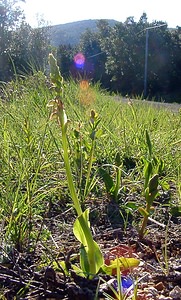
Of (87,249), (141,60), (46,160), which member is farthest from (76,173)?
(141,60)

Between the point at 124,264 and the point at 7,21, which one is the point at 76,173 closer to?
the point at 124,264

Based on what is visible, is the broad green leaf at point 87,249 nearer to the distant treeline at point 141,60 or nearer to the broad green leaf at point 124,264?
the broad green leaf at point 124,264

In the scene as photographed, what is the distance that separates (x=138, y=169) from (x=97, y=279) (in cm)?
71

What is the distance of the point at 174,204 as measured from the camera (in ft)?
4.13

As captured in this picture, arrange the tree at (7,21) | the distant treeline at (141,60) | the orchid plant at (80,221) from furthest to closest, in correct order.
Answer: the distant treeline at (141,60)
the tree at (7,21)
the orchid plant at (80,221)

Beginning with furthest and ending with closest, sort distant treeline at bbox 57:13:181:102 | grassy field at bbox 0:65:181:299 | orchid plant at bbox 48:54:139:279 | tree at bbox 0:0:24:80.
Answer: distant treeline at bbox 57:13:181:102 → tree at bbox 0:0:24:80 → grassy field at bbox 0:65:181:299 → orchid plant at bbox 48:54:139:279

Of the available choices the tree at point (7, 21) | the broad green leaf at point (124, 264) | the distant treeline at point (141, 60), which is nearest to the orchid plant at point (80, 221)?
the broad green leaf at point (124, 264)

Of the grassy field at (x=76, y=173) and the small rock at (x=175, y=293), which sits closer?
the small rock at (x=175, y=293)

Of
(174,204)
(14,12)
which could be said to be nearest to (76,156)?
(174,204)

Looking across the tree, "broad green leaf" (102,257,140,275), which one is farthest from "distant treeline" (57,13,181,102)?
"broad green leaf" (102,257,140,275)

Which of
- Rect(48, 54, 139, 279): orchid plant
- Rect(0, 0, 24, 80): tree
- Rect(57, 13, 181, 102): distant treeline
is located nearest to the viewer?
Rect(48, 54, 139, 279): orchid plant

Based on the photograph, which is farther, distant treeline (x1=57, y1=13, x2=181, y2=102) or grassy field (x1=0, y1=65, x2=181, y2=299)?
distant treeline (x1=57, y1=13, x2=181, y2=102)

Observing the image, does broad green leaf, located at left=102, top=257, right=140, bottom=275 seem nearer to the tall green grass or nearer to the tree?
the tall green grass

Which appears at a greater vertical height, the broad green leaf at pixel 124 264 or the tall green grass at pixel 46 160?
the tall green grass at pixel 46 160
